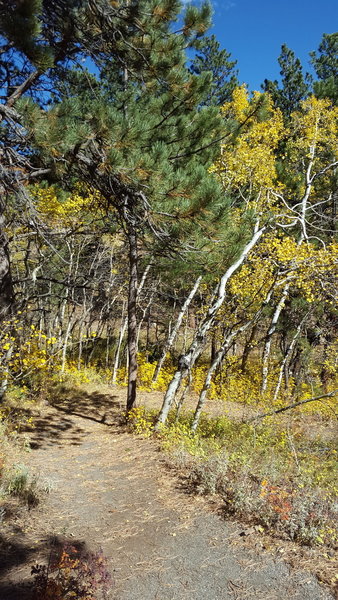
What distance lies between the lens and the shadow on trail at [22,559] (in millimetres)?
3070

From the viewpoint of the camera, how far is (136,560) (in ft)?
12.1

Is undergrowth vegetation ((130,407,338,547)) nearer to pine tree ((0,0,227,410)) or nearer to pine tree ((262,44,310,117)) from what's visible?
pine tree ((0,0,227,410))

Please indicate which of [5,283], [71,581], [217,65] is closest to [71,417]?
[5,283]

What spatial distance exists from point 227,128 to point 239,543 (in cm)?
781

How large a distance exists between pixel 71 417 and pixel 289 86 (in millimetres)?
17074

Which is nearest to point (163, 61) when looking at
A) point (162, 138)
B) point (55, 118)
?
point (162, 138)

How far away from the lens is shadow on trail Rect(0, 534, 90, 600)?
307 cm

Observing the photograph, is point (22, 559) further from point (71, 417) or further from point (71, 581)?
point (71, 417)

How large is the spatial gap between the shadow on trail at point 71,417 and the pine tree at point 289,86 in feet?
49.0

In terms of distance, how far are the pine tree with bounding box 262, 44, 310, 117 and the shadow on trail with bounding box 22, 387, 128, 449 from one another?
14929 mm

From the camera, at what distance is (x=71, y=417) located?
9.70 metres

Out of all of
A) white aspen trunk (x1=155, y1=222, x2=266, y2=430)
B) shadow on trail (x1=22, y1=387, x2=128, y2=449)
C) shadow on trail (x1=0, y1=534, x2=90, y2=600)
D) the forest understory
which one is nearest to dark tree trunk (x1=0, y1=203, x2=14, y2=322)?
the forest understory

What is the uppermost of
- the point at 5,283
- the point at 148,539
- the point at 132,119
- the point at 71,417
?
the point at 132,119

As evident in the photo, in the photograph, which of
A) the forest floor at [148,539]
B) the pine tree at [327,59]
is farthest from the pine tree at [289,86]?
the forest floor at [148,539]
